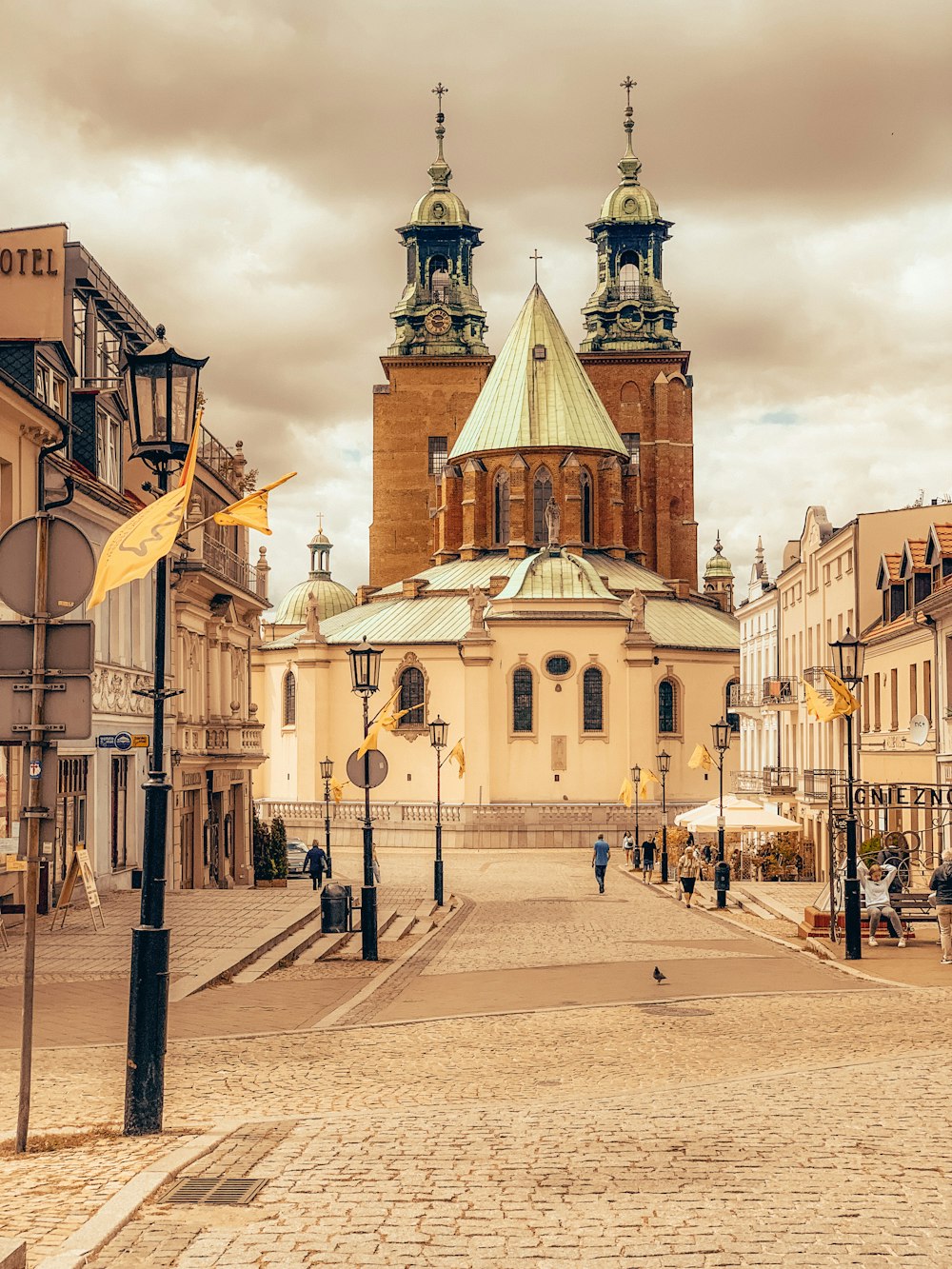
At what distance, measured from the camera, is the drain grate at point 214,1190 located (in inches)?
310

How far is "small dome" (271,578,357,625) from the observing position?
98.8 m

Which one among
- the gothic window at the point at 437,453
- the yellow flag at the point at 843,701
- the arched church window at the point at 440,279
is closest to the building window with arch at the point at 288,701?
the gothic window at the point at 437,453

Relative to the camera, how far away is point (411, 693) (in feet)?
246

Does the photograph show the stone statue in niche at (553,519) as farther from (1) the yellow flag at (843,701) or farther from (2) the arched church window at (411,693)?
(1) the yellow flag at (843,701)

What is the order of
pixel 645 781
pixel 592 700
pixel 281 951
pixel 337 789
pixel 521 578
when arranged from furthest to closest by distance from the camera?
pixel 521 578 < pixel 592 700 < pixel 337 789 < pixel 645 781 < pixel 281 951

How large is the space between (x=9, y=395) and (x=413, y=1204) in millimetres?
17396

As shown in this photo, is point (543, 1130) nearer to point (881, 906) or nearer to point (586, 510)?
point (881, 906)

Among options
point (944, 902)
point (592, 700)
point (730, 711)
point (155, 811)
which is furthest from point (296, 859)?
point (155, 811)

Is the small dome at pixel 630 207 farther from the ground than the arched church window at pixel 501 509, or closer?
farther from the ground

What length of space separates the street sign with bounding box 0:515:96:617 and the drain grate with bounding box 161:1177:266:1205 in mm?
3174

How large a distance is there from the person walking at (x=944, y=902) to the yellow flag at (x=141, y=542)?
40.7 feet

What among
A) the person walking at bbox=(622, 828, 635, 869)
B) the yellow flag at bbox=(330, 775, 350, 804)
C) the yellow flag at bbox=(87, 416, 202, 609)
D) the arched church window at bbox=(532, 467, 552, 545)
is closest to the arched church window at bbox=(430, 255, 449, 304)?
the arched church window at bbox=(532, 467, 552, 545)

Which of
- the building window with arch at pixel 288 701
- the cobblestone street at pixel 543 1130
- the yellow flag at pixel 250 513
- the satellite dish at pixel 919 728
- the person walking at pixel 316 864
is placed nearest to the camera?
the cobblestone street at pixel 543 1130

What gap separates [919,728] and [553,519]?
49.1m
